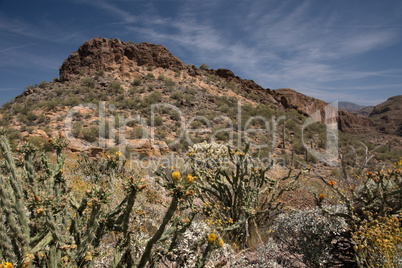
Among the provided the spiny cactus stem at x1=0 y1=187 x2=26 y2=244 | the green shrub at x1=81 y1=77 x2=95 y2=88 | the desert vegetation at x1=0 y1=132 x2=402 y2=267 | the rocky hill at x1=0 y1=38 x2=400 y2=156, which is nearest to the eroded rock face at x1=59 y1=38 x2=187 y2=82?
the rocky hill at x1=0 y1=38 x2=400 y2=156

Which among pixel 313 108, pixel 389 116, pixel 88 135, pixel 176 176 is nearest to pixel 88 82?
pixel 88 135

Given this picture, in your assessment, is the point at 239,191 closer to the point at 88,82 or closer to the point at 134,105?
the point at 134,105

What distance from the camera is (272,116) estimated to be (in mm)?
25422

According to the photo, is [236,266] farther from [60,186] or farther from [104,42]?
[104,42]

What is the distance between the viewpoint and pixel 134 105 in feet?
69.9

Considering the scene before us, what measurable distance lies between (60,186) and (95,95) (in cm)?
2220

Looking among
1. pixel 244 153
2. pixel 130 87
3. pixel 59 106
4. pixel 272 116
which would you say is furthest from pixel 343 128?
pixel 244 153

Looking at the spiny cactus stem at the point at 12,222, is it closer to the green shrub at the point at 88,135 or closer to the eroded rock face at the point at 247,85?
the green shrub at the point at 88,135

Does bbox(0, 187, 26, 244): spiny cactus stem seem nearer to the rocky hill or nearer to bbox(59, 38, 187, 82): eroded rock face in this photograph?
the rocky hill

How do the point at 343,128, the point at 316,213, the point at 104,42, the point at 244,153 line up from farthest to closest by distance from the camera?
1. the point at 343,128
2. the point at 104,42
3. the point at 244,153
4. the point at 316,213

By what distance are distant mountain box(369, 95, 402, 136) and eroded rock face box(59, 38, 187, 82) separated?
55531mm

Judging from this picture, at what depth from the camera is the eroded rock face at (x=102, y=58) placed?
2656 cm

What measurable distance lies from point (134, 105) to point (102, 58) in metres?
9.41

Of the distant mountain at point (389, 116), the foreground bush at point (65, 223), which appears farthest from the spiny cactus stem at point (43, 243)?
the distant mountain at point (389, 116)
